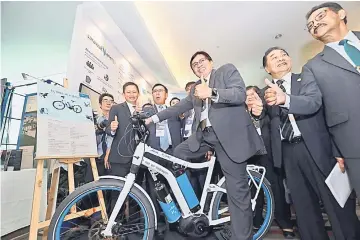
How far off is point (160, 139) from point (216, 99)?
1173 mm

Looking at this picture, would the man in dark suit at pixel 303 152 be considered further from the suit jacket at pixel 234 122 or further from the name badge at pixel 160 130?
the name badge at pixel 160 130

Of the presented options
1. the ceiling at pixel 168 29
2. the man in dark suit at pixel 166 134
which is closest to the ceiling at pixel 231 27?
the ceiling at pixel 168 29

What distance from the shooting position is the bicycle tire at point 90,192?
1.32 m

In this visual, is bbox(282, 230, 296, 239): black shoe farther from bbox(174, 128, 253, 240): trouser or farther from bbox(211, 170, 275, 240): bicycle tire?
bbox(174, 128, 253, 240): trouser

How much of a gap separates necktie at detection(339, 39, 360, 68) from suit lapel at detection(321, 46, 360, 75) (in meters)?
0.03

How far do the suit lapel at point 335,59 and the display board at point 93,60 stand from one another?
254 cm

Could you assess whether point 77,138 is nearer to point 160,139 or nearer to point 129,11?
point 160,139

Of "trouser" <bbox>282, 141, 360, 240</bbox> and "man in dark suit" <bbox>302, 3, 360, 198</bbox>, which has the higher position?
"man in dark suit" <bbox>302, 3, 360, 198</bbox>

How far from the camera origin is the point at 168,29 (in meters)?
4.60

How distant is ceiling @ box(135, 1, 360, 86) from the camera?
385 centimetres

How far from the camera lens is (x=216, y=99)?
1347 millimetres

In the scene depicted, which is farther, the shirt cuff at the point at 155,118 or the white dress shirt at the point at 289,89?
the shirt cuff at the point at 155,118

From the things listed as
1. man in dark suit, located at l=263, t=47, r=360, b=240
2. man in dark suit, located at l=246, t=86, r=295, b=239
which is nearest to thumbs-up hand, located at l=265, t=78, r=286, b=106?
man in dark suit, located at l=263, t=47, r=360, b=240

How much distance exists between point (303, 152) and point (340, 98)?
0.55 meters
